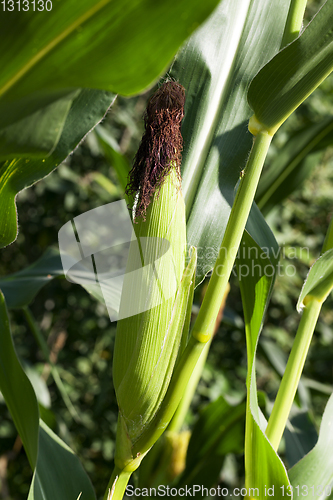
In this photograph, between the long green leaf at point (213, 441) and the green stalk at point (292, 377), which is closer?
the green stalk at point (292, 377)

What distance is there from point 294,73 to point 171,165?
13cm

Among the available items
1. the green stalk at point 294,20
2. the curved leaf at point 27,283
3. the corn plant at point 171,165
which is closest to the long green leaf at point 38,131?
the corn plant at point 171,165

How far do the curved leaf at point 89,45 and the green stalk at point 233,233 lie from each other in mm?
151

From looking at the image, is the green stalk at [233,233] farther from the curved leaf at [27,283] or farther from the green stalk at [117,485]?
the curved leaf at [27,283]

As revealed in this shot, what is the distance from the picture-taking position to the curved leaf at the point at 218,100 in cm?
43

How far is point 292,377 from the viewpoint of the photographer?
0.44 metres

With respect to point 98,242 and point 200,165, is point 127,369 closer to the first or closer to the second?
point 200,165

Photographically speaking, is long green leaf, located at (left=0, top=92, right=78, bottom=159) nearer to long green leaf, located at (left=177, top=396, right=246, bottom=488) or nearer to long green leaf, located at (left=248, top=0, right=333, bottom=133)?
long green leaf, located at (left=248, top=0, right=333, bottom=133)

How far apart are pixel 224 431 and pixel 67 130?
659 mm

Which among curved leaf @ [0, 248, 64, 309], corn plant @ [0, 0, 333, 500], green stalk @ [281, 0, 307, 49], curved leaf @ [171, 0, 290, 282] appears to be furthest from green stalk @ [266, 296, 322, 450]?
curved leaf @ [0, 248, 64, 309]

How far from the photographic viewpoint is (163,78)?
0.43 m

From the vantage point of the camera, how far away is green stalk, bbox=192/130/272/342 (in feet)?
1.12

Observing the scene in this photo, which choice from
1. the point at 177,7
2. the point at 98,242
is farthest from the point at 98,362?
the point at 177,7

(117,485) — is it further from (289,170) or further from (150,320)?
(289,170)
